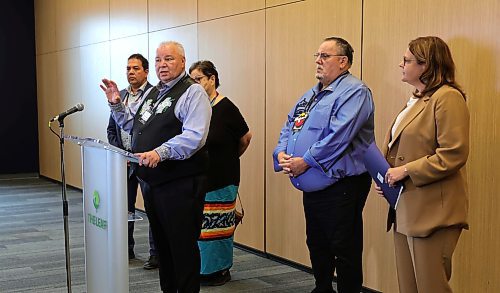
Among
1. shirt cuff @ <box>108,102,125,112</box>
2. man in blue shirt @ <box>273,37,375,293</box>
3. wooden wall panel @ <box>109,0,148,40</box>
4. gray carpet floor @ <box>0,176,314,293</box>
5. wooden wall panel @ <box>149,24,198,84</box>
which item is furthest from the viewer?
wooden wall panel @ <box>109,0,148,40</box>

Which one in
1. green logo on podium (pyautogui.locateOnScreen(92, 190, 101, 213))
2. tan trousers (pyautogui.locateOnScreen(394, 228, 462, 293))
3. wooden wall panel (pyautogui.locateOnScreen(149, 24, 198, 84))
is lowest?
tan trousers (pyautogui.locateOnScreen(394, 228, 462, 293))

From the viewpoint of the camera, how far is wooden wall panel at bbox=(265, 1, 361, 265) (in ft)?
13.3

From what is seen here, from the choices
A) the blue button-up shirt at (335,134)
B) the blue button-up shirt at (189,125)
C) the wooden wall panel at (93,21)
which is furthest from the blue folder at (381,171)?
the wooden wall panel at (93,21)

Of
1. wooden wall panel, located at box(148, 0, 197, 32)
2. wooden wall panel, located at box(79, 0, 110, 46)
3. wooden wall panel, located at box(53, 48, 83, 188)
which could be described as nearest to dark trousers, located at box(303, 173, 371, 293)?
wooden wall panel, located at box(148, 0, 197, 32)

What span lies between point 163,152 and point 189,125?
0.21m

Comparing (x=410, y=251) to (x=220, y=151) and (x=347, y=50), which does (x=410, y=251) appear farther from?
(x=220, y=151)

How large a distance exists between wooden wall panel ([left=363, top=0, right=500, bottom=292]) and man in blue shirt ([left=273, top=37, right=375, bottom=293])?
431 millimetres

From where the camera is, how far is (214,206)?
392cm

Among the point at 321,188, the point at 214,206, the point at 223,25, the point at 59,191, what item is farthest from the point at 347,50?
the point at 59,191

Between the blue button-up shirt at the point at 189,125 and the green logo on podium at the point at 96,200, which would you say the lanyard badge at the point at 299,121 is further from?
the green logo on podium at the point at 96,200

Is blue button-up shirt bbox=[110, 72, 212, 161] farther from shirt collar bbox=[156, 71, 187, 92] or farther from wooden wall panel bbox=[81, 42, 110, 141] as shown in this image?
wooden wall panel bbox=[81, 42, 110, 141]

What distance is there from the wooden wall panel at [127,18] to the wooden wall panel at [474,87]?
366cm

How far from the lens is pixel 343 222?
3180 millimetres

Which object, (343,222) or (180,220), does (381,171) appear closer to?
(343,222)
